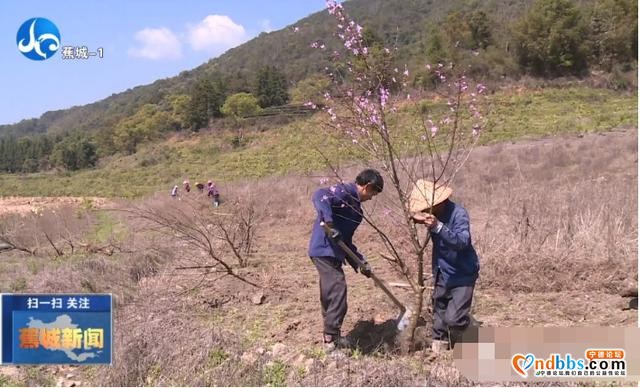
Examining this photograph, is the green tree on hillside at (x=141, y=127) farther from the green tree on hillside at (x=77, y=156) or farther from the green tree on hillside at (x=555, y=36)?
the green tree on hillside at (x=555, y=36)

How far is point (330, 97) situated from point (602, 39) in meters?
37.0

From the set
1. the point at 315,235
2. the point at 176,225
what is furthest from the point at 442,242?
the point at 176,225

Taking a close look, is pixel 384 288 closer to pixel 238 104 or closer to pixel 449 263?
pixel 449 263

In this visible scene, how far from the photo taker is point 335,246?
3934 millimetres

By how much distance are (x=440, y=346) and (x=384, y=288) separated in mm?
518

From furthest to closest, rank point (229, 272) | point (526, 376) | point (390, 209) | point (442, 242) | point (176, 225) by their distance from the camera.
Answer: point (176, 225) < point (229, 272) < point (390, 209) < point (442, 242) < point (526, 376)

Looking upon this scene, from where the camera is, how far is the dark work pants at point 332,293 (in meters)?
3.92

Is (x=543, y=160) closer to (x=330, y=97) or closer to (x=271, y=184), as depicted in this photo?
(x=271, y=184)

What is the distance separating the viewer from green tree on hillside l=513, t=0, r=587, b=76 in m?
35.1

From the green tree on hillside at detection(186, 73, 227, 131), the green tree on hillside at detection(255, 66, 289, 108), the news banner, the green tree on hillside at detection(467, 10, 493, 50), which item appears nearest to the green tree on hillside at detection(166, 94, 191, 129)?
the green tree on hillside at detection(186, 73, 227, 131)

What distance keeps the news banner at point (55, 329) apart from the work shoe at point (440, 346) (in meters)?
2.17

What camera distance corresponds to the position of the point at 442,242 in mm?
3547

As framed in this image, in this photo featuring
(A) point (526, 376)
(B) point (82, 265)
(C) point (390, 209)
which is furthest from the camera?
(B) point (82, 265)

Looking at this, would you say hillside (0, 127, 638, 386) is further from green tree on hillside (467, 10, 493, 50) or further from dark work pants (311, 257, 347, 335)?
green tree on hillside (467, 10, 493, 50)
